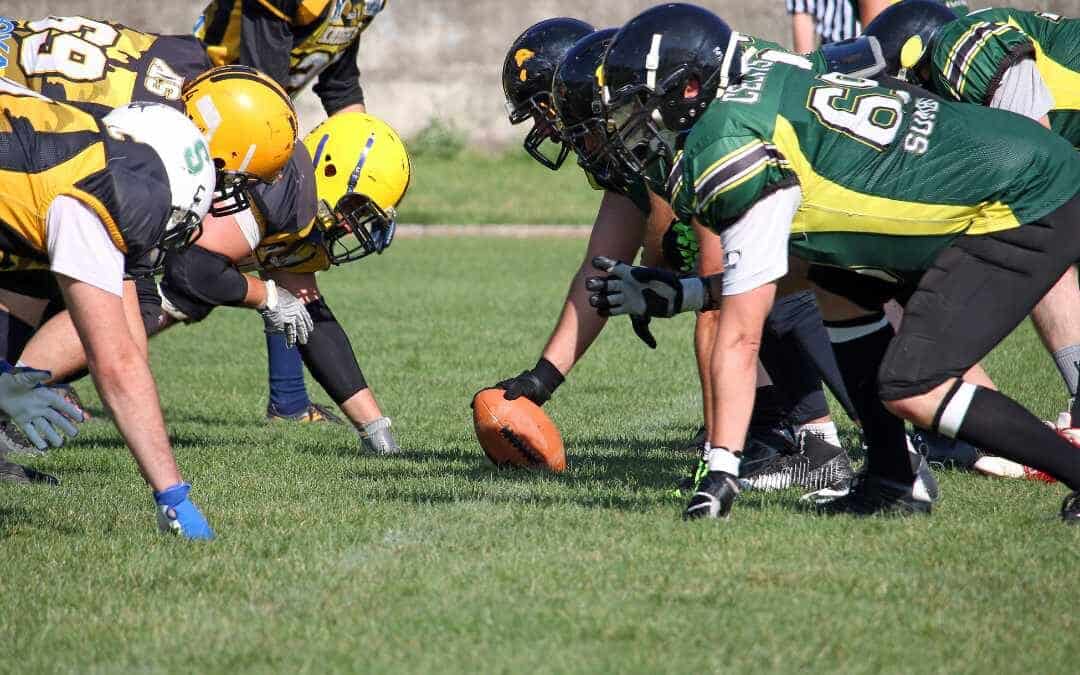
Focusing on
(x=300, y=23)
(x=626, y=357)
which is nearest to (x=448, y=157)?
(x=626, y=357)

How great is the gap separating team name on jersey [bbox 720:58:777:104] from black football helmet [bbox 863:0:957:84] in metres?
1.35

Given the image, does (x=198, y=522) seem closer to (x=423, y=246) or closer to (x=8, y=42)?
(x=8, y=42)

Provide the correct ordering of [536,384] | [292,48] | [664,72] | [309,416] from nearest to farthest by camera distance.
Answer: [664,72], [536,384], [292,48], [309,416]

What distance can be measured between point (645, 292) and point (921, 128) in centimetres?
98

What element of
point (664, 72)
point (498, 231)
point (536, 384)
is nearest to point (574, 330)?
point (536, 384)

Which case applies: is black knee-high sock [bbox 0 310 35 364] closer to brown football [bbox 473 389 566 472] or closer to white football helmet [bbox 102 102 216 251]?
white football helmet [bbox 102 102 216 251]

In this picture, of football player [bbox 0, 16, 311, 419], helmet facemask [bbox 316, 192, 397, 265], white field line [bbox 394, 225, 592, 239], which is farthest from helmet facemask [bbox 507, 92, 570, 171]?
white field line [bbox 394, 225, 592, 239]

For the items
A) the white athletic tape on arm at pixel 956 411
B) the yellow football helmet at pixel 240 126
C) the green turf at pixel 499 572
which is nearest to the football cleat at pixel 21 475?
the green turf at pixel 499 572

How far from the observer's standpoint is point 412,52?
19.3 m

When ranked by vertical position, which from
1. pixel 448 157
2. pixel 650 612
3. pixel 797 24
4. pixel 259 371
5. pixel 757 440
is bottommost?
pixel 448 157

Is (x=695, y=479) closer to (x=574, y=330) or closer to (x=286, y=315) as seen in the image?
(x=574, y=330)

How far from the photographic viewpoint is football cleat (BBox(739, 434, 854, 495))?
16.2ft

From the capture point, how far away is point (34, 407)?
13.0 ft

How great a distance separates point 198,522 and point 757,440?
2.23 meters
